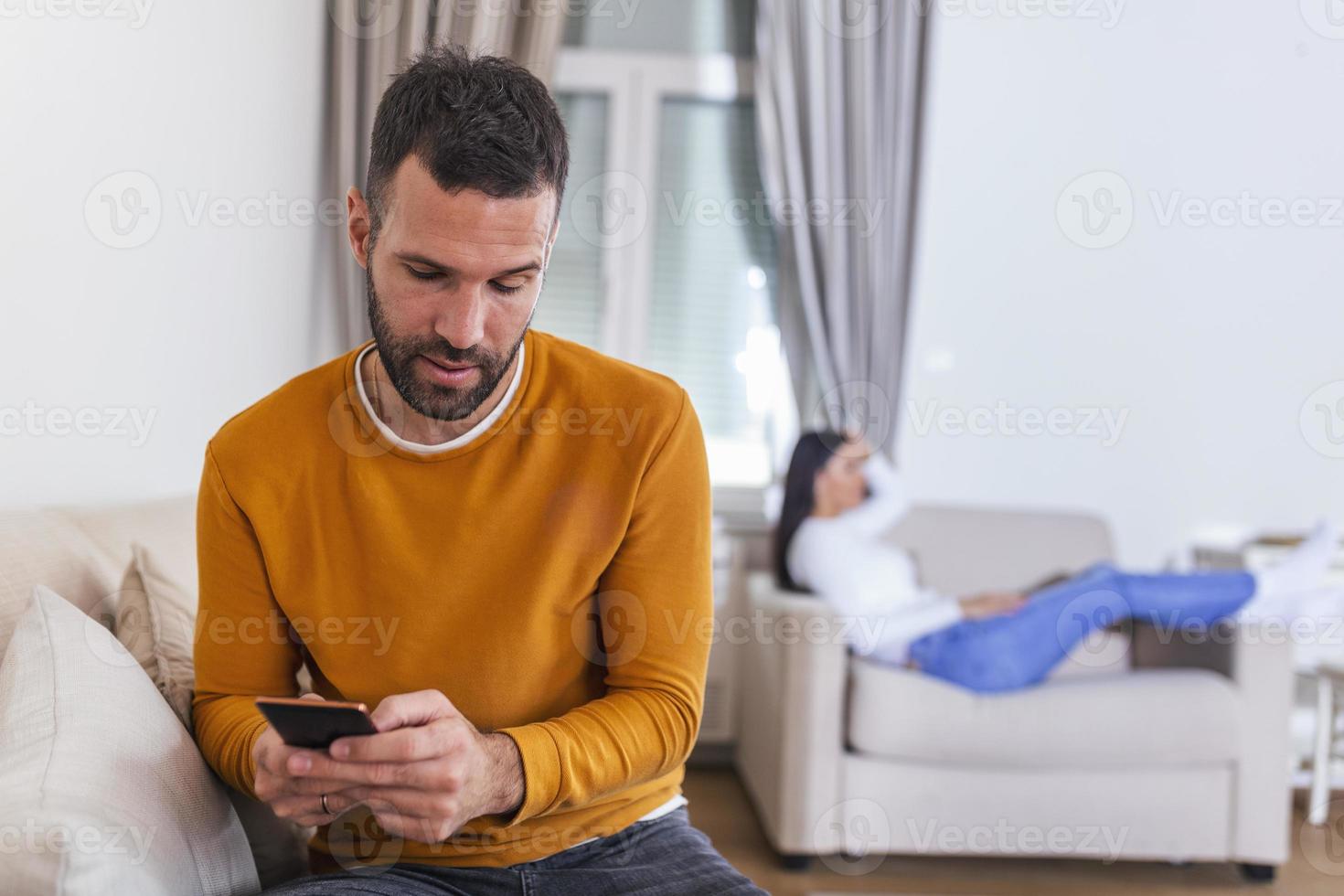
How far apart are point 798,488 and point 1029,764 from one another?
94cm

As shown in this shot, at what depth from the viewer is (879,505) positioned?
10.6 ft

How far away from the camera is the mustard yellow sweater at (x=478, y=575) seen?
3.92 feet

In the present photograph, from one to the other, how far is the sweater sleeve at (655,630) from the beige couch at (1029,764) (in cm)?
142

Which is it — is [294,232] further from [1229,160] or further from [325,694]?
[1229,160]

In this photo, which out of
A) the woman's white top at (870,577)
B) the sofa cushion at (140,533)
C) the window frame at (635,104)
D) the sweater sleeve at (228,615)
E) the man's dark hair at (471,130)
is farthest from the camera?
the window frame at (635,104)

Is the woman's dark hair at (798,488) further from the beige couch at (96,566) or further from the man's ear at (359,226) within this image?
the man's ear at (359,226)

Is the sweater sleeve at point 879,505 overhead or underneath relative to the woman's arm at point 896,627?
overhead

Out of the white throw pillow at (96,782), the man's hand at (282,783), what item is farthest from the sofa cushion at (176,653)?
the man's hand at (282,783)

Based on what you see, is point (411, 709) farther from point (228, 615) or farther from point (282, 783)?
point (228, 615)

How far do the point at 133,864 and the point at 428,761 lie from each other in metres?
0.25

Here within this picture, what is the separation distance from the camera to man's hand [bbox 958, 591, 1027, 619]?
10.1 ft

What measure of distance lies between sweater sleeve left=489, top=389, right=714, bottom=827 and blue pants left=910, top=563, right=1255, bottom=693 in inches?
64.4

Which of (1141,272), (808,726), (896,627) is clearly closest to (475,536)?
(808,726)

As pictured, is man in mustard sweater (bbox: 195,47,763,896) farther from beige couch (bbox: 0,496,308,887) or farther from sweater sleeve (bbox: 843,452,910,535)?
sweater sleeve (bbox: 843,452,910,535)
